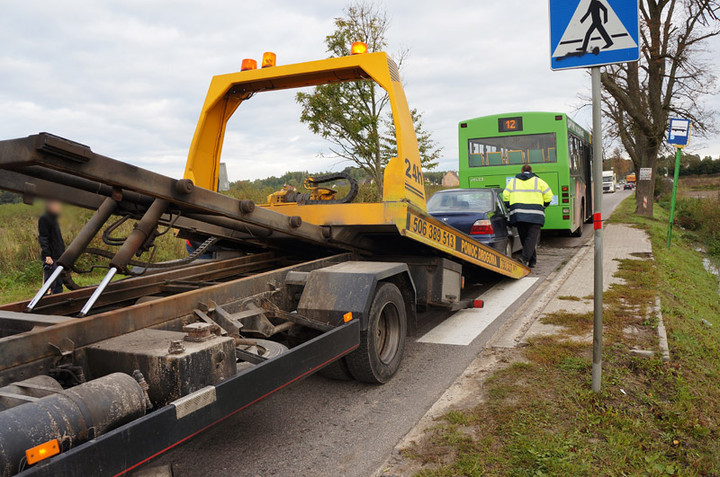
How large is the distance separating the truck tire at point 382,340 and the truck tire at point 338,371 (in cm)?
5

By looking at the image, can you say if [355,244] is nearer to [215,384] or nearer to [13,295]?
[215,384]

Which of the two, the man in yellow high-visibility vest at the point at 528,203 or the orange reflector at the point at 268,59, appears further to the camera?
the man in yellow high-visibility vest at the point at 528,203

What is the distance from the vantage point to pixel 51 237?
5.53 metres

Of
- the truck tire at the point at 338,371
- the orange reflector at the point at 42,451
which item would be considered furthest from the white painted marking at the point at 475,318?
the orange reflector at the point at 42,451

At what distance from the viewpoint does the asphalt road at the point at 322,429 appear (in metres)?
3.15

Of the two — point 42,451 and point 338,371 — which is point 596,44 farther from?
point 42,451

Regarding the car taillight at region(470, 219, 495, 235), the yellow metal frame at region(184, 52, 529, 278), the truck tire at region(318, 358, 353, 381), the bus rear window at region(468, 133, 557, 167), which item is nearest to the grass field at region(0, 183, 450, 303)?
the yellow metal frame at region(184, 52, 529, 278)

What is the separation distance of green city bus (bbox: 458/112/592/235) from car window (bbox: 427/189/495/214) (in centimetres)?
274

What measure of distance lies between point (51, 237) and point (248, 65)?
9.11 ft

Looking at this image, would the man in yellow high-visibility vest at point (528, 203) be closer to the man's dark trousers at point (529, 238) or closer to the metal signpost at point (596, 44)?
the man's dark trousers at point (529, 238)

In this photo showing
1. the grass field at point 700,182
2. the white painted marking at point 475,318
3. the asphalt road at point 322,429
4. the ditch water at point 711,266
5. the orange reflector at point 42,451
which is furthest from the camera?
the grass field at point 700,182

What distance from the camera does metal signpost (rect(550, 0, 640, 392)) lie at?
365cm

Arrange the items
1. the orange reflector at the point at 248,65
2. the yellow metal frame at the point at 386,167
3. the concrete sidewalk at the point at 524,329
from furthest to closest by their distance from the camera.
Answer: the orange reflector at the point at 248,65 → the yellow metal frame at the point at 386,167 → the concrete sidewalk at the point at 524,329

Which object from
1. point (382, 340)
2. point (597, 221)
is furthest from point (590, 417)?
point (382, 340)
